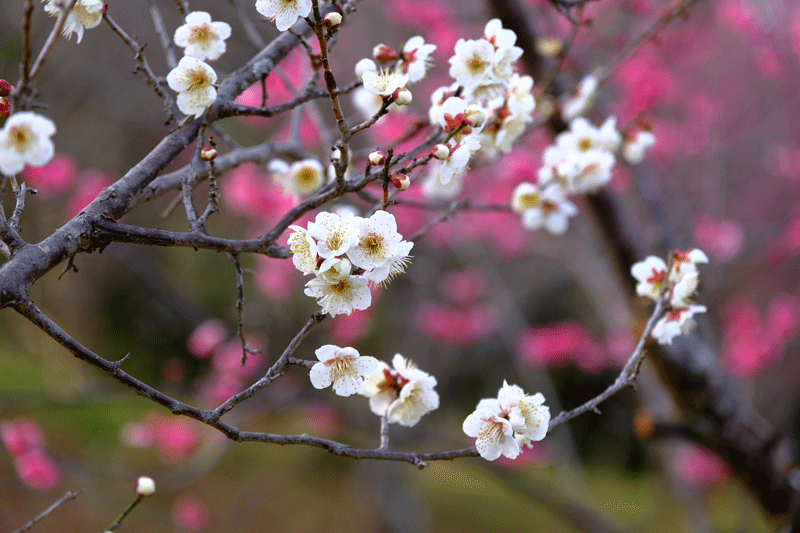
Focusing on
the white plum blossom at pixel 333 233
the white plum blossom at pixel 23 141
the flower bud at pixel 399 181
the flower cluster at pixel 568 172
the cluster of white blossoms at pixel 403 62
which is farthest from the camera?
the flower cluster at pixel 568 172

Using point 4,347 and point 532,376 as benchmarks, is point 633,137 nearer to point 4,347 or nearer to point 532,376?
point 532,376

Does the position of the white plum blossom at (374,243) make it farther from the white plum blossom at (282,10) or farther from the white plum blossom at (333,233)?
the white plum blossom at (282,10)

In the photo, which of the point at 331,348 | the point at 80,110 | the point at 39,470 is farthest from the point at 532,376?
the point at 80,110

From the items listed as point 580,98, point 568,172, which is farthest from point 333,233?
point 580,98

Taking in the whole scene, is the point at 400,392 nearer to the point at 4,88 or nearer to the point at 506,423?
the point at 506,423

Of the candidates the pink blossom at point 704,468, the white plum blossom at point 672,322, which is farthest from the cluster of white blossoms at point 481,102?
the pink blossom at point 704,468

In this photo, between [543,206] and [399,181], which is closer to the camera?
[399,181]
